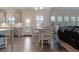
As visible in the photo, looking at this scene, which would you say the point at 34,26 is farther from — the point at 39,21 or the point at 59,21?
the point at 59,21

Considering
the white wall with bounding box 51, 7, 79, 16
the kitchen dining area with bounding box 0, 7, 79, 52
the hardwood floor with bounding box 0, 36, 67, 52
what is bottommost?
the hardwood floor with bounding box 0, 36, 67, 52

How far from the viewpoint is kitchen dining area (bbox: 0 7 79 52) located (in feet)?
7.70

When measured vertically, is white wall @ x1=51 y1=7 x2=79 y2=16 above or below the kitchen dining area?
above

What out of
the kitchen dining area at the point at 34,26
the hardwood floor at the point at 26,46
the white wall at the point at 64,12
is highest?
the white wall at the point at 64,12

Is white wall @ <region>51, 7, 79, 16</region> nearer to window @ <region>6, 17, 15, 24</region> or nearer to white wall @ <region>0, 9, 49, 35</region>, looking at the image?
white wall @ <region>0, 9, 49, 35</region>

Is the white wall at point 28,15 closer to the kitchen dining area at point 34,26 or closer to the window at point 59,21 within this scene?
the kitchen dining area at point 34,26

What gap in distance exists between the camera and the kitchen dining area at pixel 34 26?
2.35 m

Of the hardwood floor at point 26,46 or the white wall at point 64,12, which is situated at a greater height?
the white wall at point 64,12

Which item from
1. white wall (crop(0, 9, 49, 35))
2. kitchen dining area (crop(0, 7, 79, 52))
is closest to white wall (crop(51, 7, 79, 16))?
kitchen dining area (crop(0, 7, 79, 52))

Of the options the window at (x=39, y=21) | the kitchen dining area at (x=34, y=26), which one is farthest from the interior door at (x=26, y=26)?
the window at (x=39, y=21)

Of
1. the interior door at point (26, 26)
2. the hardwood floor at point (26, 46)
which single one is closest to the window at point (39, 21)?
the interior door at point (26, 26)

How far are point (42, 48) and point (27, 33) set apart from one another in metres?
0.41

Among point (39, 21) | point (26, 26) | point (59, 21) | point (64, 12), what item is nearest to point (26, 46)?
point (26, 26)
